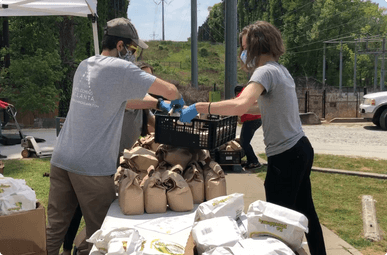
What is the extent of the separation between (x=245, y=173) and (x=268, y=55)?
5.39 m

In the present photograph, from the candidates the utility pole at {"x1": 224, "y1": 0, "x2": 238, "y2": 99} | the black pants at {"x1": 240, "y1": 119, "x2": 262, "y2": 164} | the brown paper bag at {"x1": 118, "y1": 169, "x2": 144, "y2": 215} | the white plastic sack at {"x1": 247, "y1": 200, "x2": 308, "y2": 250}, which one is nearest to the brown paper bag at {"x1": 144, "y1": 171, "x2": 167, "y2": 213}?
the brown paper bag at {"x1": 118, "y1": 169, "x2": 144, "y2": 215}

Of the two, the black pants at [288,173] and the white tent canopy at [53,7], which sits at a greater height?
the white tent canopy at [53,7]

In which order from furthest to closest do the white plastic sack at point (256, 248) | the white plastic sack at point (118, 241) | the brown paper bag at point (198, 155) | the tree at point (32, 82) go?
the tree at point (32, 82) → the brown paper bag at point (198, 155) → the white plastic sack at point (118, 241) → the white plastic sack at point (256, 248)

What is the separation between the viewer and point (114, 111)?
2.85 meters

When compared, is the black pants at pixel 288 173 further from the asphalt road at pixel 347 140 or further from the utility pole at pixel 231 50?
the asphalt road at pixel 347 140

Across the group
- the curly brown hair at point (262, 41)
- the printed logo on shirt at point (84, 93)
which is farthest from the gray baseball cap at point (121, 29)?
the curly brown hair at point (262, 41)

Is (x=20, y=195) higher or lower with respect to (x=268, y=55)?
lower

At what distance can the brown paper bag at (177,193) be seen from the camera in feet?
9.60

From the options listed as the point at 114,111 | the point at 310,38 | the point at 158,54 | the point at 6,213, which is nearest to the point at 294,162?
the point at 114,111

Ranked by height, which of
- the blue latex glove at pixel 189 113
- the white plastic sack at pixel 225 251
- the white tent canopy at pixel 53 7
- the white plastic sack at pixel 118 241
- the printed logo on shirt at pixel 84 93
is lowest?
the white plastic sack at pixel 118 241

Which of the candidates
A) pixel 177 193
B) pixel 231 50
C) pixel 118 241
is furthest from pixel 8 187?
pixel 231 50

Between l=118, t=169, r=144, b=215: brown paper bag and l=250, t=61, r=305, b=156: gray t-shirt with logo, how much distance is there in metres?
0.97

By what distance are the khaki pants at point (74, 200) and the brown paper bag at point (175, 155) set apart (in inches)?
20.6

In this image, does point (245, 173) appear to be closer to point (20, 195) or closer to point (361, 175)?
point (361, 175)
